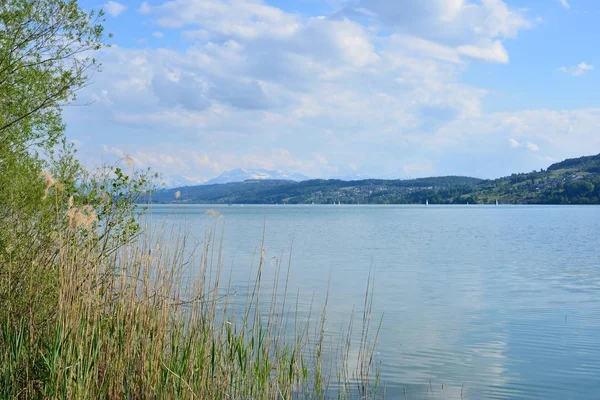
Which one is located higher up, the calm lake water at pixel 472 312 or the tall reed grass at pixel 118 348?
the tall reed grass at pixel 118 348

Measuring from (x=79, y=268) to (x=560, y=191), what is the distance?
196161 mm

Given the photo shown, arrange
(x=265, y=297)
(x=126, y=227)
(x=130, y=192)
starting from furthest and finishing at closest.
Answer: (x=265, y=297), (x=130, y=192), (x=126, y=227)

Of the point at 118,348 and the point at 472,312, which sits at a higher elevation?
the point at 118,348

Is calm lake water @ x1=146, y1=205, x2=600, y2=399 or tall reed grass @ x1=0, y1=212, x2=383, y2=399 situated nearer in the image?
tall reed grass @ x1=0, y1=212, x2=383, y2=399

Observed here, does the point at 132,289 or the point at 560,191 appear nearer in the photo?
the point at 132,289

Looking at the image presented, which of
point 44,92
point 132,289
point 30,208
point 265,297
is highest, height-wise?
point 44,92

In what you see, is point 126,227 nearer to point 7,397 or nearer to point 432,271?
point 7,397

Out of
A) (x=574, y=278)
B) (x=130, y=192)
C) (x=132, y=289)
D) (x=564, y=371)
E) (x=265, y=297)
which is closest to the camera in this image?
(x=132, y=289)

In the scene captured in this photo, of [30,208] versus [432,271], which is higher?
[30,208]

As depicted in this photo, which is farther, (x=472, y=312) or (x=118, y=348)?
(x=472, y=312)

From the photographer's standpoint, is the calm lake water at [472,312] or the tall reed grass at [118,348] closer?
the tall reed grass at [118,348]

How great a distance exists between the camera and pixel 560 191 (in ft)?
607

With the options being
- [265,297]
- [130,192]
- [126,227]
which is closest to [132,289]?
[126,227]

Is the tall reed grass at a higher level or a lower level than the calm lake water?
higher
